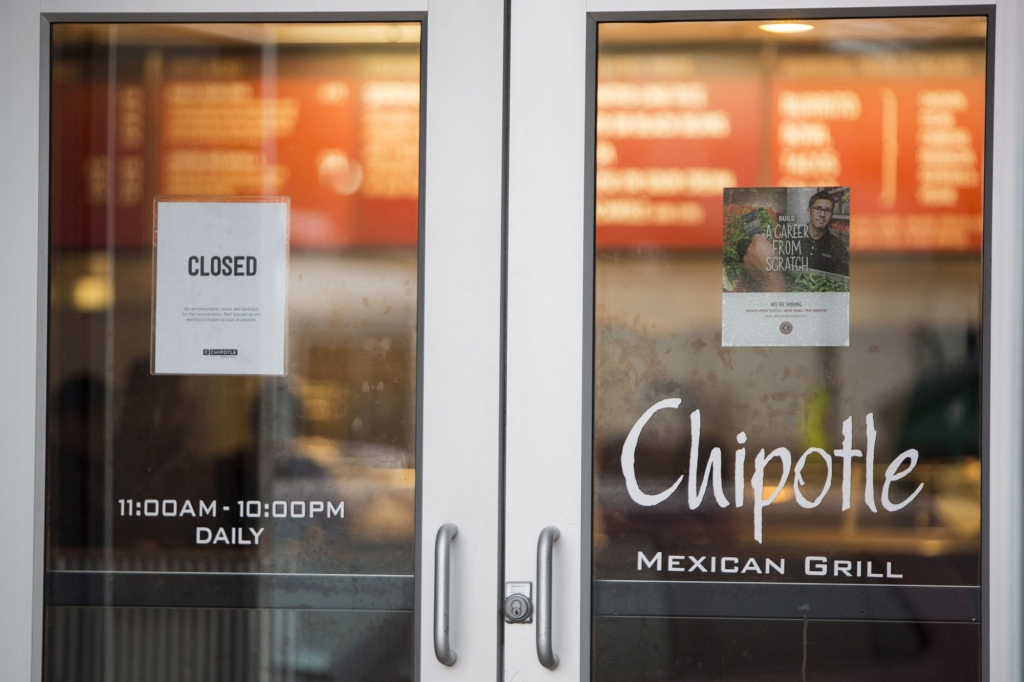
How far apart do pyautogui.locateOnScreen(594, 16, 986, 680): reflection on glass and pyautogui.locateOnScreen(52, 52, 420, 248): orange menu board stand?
45 cm

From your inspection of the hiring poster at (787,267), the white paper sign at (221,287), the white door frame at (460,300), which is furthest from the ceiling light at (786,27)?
the white paper sign at (221,287)

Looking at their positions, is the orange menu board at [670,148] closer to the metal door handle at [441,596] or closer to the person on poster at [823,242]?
the person on poster at [823,242]

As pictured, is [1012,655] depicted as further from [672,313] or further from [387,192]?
[387,192]

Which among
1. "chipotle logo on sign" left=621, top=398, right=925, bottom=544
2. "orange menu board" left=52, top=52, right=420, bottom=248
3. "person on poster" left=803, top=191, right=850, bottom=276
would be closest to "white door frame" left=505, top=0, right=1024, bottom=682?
"chipotle logo on sign" left=621, top=398, right=925, bottom=544

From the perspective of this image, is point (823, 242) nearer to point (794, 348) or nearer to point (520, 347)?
point (794, 348)

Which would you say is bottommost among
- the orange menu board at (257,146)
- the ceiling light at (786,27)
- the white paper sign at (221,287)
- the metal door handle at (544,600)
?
the metal door handle at (544,600)

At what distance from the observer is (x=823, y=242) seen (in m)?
1.62

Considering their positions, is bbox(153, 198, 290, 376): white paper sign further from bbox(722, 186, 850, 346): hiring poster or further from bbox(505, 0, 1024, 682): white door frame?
bbox(722, 186, 850, 346): hiring poster

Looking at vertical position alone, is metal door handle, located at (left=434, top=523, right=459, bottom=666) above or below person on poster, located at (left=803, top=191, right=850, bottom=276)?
below

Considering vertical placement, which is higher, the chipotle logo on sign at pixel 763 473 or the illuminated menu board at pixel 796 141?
the illuminated menu board at pixel 796 141

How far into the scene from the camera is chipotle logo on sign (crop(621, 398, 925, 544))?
162cm

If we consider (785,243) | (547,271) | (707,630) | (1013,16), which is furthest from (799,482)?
(1013,16)

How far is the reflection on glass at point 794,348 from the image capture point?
5.32ft

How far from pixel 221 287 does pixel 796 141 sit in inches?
48.8
